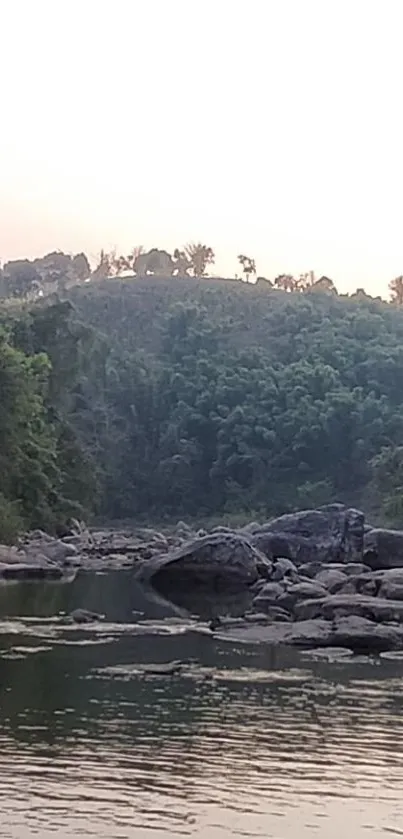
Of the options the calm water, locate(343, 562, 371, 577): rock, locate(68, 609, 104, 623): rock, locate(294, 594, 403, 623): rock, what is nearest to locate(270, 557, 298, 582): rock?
locate(343, 562, 371, 577): rock

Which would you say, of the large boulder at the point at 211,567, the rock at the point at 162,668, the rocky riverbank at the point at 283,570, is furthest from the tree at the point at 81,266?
the rock at the point at 162,668

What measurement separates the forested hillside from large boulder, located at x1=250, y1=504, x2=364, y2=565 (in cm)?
1495

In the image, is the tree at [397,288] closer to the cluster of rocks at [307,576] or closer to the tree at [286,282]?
the tree at [286,282]

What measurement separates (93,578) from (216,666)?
19440 mm

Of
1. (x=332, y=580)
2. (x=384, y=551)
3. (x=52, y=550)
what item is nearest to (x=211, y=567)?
(x=384, y=551)

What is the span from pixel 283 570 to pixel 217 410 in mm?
50059

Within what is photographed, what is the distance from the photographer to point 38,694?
2125 centimetres

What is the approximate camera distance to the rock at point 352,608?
30.9 m

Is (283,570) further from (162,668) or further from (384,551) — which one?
(162,668)

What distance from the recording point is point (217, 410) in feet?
302

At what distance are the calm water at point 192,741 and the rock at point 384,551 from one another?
17.1 meters

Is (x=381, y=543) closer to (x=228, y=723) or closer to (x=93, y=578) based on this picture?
(x=93, y=578)

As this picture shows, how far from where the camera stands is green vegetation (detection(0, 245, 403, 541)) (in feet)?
229

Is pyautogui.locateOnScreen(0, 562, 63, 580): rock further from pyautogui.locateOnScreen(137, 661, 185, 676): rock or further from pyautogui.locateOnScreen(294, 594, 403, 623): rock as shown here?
pyautogui.locateOnScreen(137, 661, 185, 676): rock
